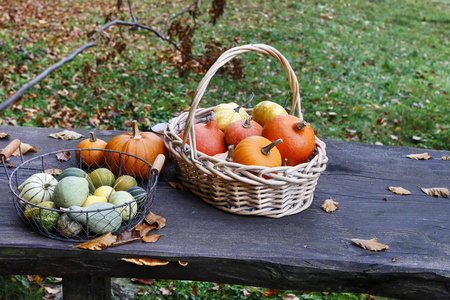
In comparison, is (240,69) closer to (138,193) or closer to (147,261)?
(138,193)

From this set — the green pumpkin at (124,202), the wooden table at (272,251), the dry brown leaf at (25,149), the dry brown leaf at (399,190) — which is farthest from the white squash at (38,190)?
the dry brown leaf at (399,190)

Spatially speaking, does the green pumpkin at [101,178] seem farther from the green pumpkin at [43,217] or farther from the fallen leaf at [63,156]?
the fallen leaf at [63,156]

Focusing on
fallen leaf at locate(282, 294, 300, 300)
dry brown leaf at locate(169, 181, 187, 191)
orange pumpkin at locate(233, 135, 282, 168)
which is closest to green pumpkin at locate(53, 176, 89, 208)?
dry brown leaf at locate(169, 181, 187, 191)

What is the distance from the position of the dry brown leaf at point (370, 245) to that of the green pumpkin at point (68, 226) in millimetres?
1091

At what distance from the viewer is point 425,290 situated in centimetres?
152

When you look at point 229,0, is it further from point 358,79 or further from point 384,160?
point 384,160

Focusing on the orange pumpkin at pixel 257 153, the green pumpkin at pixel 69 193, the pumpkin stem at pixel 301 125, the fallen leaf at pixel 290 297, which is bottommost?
the fallen leaf at pixel 290 297

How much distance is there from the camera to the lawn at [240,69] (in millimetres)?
4668

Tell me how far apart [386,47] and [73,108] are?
20.3 ft

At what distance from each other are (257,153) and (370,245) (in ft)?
1.94

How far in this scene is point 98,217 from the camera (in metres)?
1.42

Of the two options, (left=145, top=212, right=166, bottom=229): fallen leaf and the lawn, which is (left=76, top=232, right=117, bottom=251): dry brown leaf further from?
the lawn

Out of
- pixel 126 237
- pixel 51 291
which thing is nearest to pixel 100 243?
pixel 126 237

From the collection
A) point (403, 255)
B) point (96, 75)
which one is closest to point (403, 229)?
point (403, 255)
